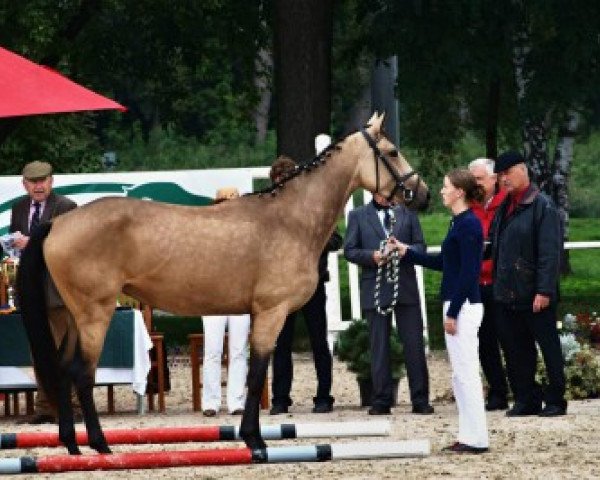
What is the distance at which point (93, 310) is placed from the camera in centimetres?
1531

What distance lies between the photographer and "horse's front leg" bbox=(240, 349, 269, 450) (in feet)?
50.3

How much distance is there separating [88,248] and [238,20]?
1583 centimetres

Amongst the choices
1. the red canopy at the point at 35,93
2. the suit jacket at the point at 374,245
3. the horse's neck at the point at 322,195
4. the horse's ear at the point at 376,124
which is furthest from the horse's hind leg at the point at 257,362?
the red canopy at the point at 35,93

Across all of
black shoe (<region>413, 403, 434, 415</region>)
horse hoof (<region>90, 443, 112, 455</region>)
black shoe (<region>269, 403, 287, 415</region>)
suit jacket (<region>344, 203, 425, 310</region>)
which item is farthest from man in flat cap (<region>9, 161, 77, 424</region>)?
horse hoof (<region>90, 443, 112, 455</region>)

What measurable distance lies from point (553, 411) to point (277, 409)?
2.37 metres

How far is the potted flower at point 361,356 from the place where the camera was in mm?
19203

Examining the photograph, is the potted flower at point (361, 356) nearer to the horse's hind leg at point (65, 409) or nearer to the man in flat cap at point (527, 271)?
the man in flat cap at point (527, 271)

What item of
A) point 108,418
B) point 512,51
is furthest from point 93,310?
point 512,51

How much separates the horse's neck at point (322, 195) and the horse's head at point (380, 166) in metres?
0.09

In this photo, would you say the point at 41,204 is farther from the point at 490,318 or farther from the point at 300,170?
the point at 490,318

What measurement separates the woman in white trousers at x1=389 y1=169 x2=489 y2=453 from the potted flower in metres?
3.74

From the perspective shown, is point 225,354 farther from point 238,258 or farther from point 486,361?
point 238,258

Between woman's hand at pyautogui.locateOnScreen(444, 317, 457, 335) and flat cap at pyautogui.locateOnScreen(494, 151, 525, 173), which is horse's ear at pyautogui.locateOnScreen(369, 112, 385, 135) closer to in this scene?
woman's hand at pyautogui.locateOnScreen(444, 317, 457, 335)

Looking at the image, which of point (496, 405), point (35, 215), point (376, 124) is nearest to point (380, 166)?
point (376, 124)
